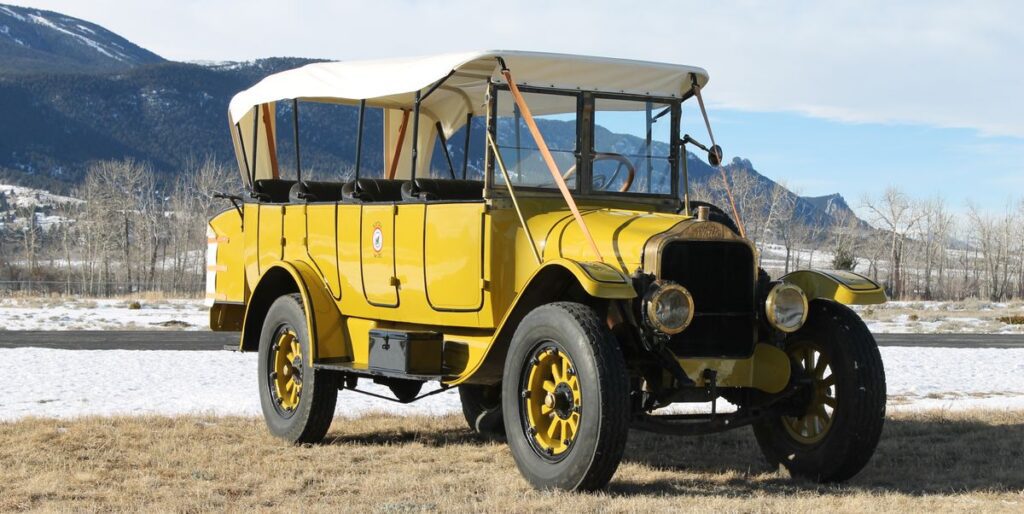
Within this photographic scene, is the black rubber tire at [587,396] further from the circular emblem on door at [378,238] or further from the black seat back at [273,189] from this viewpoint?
the black seat back at [273,189]

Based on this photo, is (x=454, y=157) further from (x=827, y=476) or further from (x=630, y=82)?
(x=827, y=476)

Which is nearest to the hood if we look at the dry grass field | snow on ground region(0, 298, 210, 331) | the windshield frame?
the windshield frame

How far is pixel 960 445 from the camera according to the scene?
950 centimetres

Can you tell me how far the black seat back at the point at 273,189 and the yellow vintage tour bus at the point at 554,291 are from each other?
0.07 meters

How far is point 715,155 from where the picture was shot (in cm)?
912

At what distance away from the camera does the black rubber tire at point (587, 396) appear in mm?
6941

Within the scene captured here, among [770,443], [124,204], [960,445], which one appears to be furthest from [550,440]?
[124,204]

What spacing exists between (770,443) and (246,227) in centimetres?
549

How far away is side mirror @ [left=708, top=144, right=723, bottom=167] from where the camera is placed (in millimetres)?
9031

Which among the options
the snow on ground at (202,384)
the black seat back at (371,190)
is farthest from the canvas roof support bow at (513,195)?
the snow on ground at (202,384)

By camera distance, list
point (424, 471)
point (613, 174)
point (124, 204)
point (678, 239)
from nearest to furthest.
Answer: point (678, 239)
point (424, 471)
point (613, 174)
point (124, 204)

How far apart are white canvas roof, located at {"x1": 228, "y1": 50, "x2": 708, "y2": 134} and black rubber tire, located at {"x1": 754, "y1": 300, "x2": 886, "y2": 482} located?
2.16m

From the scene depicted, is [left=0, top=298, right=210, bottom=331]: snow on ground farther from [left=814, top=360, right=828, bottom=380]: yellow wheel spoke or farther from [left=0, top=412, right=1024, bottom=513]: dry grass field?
[left=814, top=360, right=828, bottom=380]: yellow wheel spoke

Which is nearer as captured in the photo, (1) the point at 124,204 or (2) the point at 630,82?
(2) the point at 630,82
